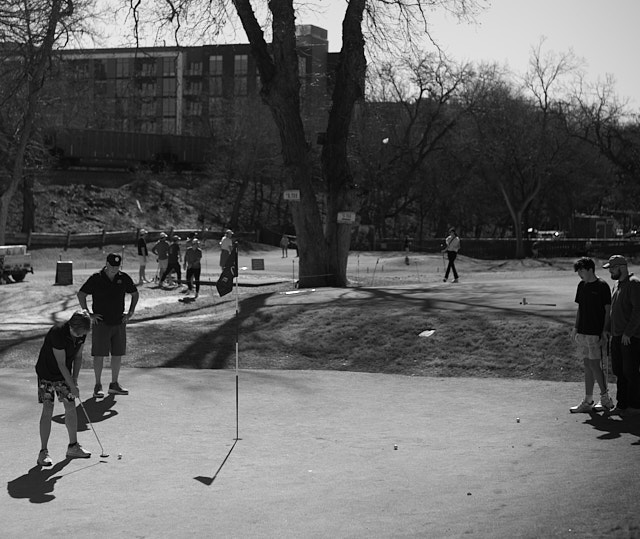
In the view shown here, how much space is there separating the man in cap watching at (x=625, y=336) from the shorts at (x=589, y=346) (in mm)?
190

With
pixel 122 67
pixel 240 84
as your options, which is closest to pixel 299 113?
pixel 240 84

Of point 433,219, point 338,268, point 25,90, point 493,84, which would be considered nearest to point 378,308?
point 338,268

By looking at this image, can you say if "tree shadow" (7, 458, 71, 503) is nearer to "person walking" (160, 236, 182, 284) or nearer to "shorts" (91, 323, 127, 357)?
"shorts" (91, 323, 127, 357)

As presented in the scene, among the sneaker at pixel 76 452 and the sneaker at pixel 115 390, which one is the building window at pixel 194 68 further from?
the sneaker at pixel 76 452

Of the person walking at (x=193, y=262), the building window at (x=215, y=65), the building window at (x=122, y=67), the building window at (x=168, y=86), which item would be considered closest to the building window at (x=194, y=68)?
the building window at (x=215, y=65)

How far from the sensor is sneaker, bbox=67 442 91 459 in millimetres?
10672

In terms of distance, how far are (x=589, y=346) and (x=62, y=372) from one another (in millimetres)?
6552

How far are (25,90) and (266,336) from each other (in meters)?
23.3

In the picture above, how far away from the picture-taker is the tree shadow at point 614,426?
11.7 metres

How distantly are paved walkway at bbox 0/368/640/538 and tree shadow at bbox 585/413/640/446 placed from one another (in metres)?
0.05

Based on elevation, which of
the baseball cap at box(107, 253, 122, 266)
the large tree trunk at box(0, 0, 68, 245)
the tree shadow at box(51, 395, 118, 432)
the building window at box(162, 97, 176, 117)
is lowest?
the tree shadow at box(51, 395, 118, 432)

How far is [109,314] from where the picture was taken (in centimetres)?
1457

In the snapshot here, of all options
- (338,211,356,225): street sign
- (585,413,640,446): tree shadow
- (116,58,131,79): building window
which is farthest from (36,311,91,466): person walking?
(116,58,131,79): building window

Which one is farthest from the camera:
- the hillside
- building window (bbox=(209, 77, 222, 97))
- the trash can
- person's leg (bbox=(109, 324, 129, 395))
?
building window (bbox=(209, 77, 222, 97))
